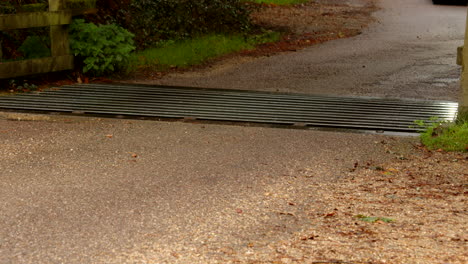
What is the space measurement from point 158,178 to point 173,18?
29.8 ft

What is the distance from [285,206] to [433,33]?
488 inches

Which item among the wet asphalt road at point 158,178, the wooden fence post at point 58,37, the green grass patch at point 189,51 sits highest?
the wooden fence post at point 58,37

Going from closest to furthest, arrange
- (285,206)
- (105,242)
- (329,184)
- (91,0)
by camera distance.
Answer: (105,242)
(285,206)
(329,184)
(91,0)

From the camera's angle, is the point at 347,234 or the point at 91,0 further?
the point at 91,0

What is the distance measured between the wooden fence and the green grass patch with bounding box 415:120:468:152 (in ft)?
18.2

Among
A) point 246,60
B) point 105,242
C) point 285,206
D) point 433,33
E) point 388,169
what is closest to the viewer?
point 105,242

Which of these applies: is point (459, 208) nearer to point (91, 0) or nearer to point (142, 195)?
point (142, 195)

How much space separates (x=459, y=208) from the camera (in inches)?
219

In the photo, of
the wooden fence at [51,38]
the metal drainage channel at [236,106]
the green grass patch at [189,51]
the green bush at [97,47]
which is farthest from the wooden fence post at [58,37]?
the green grass patch at [189,51]

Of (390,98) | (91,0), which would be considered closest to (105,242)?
(390,98)

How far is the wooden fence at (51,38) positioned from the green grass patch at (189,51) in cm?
139

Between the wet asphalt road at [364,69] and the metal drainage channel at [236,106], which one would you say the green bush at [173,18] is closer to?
the wet asphalt road at [364,69]

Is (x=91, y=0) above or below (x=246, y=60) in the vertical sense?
above

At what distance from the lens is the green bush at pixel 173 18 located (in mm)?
14164
